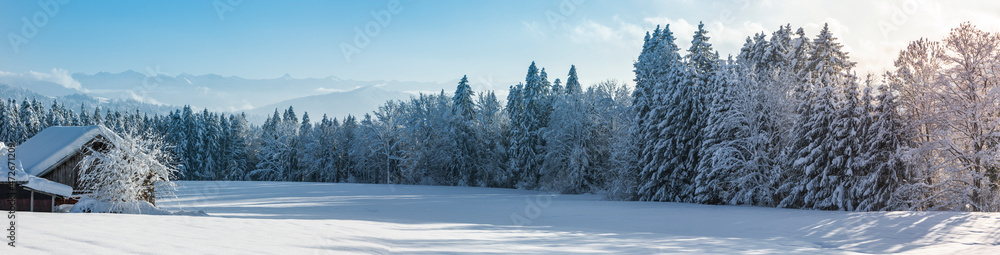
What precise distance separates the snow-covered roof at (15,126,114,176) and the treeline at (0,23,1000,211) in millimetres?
1334

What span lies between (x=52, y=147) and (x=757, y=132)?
33890mm

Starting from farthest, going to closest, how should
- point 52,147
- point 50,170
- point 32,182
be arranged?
point 52,147 < point 50,170 < point 32,182

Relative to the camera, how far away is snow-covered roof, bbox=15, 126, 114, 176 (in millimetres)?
21562

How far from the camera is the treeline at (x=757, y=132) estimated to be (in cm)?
2564

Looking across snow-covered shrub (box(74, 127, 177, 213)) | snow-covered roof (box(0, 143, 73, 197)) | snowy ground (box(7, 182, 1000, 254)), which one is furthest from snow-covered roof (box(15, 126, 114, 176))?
snowy ground (box(7, 182, 1000, 254))

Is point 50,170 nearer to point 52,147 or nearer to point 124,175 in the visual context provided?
point 52,147

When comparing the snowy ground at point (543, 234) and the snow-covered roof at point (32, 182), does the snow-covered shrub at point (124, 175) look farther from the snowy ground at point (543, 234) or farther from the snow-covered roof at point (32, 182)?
the snowy ground at point (543, 234)

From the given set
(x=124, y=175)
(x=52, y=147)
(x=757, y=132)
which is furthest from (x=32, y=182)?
(x=757, y=132)

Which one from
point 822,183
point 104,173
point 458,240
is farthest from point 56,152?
point 822,183

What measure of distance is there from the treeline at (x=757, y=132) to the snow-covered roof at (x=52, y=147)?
133cm

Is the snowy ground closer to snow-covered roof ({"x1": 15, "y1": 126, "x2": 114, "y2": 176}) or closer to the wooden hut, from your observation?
the wooden hut

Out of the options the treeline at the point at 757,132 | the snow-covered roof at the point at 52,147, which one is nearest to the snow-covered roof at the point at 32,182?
the snow-covered roof at the point at 52,147

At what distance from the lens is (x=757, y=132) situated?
3189 cm

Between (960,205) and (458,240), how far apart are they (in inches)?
939
